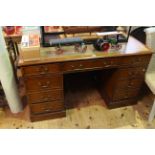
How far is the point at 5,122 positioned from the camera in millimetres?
1849

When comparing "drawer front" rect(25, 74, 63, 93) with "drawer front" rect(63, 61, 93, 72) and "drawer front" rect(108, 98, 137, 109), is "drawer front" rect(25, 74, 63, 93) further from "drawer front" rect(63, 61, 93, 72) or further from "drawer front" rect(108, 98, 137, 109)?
"drawer front" rect(108, 98, 137, 109)

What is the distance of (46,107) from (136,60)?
1034 millimetres

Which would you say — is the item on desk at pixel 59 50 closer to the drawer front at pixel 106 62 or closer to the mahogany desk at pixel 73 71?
the mahogany desk at pixel 73 71

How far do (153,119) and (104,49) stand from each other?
3.43 ft

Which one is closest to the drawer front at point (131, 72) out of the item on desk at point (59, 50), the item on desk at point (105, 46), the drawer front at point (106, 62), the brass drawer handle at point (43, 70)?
the drawer front at point (106, 62)

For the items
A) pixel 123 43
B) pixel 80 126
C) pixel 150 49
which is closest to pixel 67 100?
pixel 80 126

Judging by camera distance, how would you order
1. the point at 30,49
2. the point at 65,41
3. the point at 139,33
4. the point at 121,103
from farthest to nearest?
the point at 139,33, the point at 121,103, the point at 65,41, the point at 30,49

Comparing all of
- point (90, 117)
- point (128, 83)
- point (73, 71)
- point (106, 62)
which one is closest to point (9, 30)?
point (73, 71)

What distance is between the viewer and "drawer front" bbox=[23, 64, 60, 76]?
1414 millimetres

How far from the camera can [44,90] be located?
1.62 metres

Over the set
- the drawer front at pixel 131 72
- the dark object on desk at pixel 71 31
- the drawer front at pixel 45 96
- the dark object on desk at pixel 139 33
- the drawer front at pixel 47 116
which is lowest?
the drawer front at pixel 47 116

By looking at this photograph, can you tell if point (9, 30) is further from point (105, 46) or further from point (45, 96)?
point (105, 46)

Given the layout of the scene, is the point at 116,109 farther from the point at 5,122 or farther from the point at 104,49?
the point at 5,122

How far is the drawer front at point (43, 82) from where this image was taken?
1.51m
